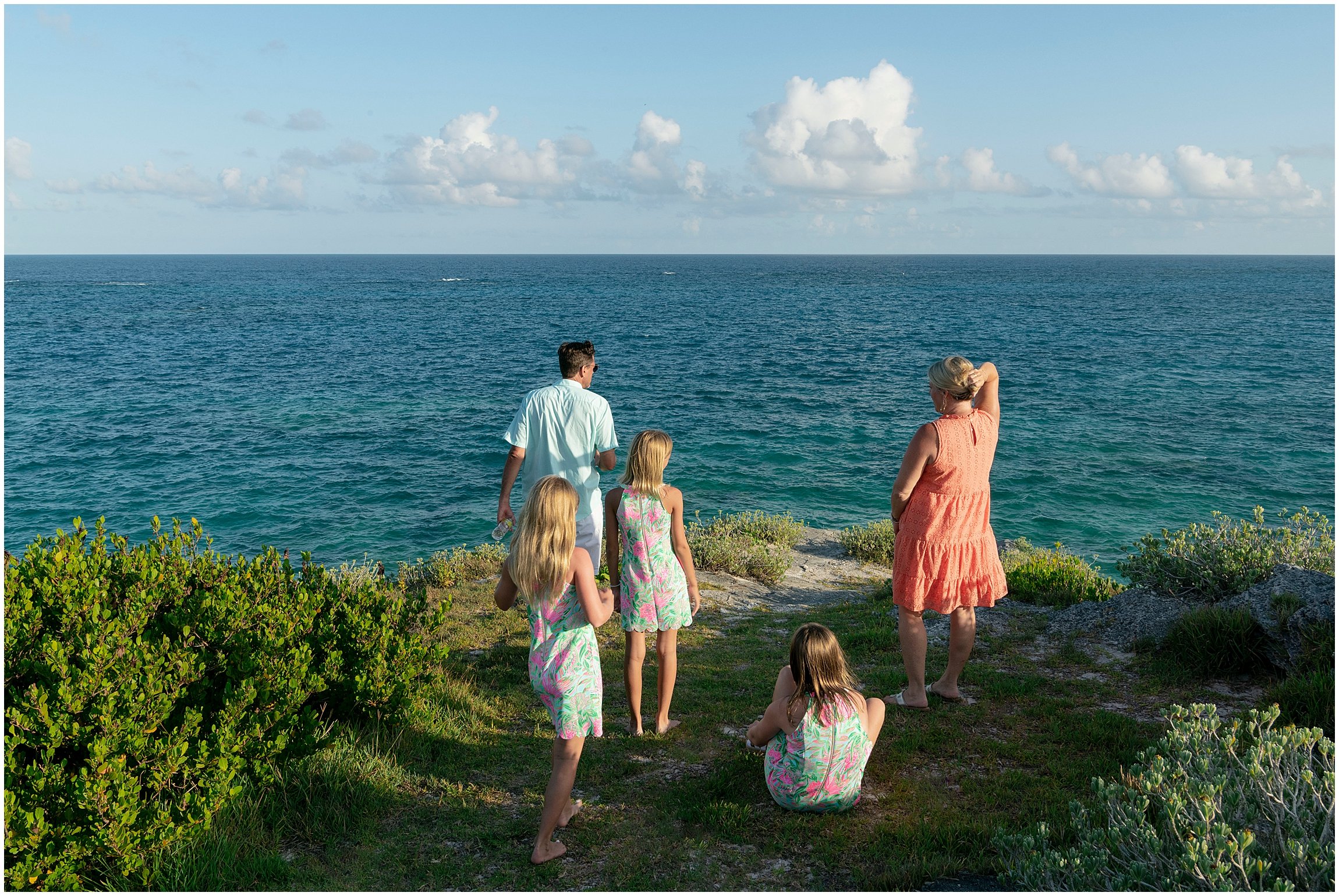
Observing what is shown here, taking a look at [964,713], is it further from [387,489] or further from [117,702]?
[387,489]

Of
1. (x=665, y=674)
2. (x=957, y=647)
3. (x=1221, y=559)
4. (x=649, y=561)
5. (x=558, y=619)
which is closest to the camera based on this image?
(x=558, y=619)

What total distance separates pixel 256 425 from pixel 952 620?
30614 mm

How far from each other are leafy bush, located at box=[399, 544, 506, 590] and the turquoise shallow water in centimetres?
657

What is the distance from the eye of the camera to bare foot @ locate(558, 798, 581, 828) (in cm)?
480

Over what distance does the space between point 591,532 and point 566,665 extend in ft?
6.95

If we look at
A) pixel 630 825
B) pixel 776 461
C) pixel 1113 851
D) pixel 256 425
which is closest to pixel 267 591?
pixel 630 825

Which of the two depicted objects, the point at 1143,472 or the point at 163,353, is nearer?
the point at 1143,472

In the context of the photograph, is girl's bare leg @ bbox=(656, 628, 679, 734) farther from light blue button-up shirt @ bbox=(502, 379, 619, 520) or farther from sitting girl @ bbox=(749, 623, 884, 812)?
light blue button-up shirt @ bbox=(502, 379, 619, 520)

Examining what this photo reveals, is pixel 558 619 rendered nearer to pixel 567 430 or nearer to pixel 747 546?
pixel 567 430

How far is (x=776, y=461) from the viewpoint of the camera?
2577 cm

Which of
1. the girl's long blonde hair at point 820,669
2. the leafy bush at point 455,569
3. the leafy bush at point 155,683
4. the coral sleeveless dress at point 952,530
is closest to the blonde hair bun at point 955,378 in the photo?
the coral sleeveless dress at point 952,530

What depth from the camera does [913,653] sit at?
19.8 feet

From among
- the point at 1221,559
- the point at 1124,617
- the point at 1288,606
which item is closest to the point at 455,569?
the point at 1124,617

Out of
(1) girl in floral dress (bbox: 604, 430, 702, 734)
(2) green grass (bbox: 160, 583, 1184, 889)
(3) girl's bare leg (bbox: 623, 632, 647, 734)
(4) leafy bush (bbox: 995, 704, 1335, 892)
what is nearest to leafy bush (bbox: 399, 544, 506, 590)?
(2) green grass (bbox: 160, 583, 1184, 889)
